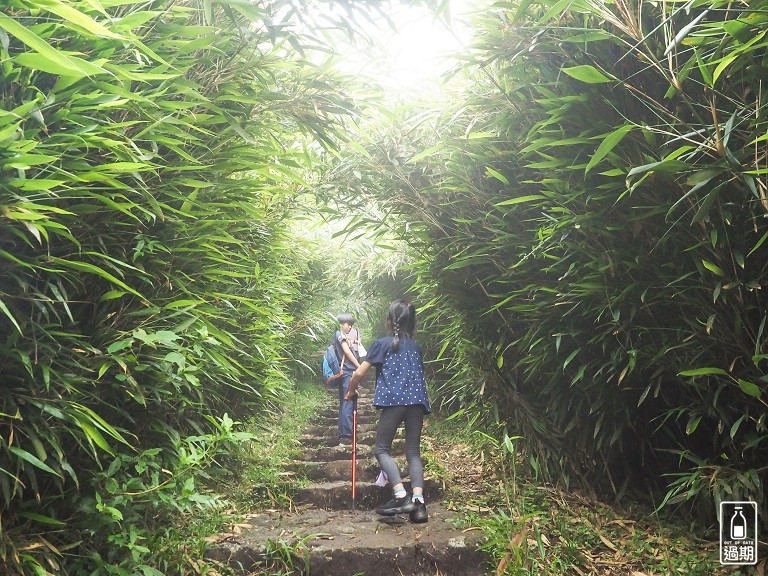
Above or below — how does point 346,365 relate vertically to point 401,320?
below

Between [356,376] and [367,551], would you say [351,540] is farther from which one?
[356,376]

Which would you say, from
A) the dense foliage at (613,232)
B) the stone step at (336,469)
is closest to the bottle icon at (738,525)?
the dense foliage at (613,232)

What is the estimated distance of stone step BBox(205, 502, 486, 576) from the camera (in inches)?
104

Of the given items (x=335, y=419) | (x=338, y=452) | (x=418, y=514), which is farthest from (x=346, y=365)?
(x=418, y=514)

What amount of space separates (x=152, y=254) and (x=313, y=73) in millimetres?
1339

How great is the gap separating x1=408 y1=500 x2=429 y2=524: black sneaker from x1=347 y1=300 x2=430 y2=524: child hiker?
0.05 meters

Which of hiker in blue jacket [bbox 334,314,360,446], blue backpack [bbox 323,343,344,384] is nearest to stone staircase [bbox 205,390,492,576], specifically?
hiker in blue jacket [bbox 334,314,360,446]

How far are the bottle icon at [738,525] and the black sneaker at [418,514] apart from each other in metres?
1.67

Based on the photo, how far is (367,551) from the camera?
106 inches

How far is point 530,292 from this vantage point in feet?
9.33

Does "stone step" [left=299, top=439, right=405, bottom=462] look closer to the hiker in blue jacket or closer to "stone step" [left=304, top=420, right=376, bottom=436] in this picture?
the hiker in blue jacket

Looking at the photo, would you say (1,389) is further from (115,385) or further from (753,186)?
(753,186)

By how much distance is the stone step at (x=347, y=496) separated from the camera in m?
3.76

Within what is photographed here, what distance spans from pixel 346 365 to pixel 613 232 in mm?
3735
